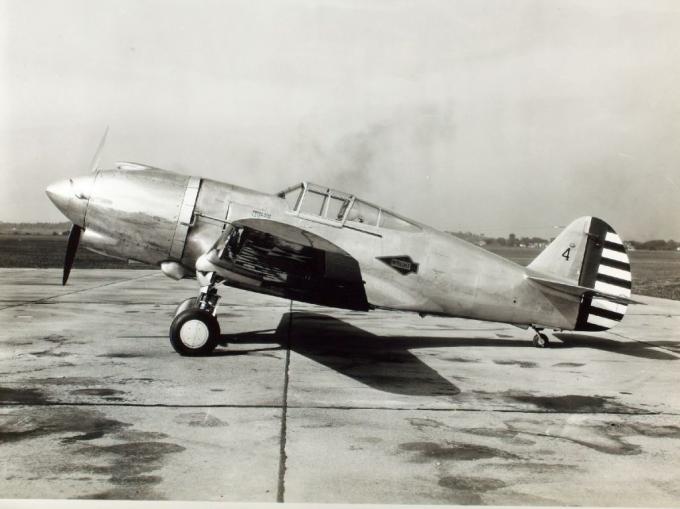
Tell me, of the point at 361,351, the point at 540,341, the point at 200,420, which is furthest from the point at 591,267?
the point at 200,420

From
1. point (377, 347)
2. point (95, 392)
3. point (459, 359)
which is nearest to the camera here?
point (95, 392)

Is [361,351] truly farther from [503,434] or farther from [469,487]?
[469,487]

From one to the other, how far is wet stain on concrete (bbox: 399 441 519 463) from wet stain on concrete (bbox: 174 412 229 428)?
1516mm

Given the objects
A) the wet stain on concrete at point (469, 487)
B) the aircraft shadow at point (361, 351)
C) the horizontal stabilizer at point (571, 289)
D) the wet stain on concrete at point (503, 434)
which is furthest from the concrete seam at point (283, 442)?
the horizontal stabilizer at point (571, 289)

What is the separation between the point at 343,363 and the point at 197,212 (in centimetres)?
266

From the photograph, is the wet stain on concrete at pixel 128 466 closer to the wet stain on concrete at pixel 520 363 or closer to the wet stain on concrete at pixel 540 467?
the wet stain on concrete at pixel 540 467

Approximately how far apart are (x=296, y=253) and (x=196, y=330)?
5.43ft

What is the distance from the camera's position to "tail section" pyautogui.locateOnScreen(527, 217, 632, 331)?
315 inches

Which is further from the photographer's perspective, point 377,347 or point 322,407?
point 377,347

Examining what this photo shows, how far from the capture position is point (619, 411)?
17.5ft

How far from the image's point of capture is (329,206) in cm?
715

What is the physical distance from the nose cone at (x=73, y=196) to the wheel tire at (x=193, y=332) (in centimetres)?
187

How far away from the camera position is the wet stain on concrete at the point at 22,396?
16.0 ft

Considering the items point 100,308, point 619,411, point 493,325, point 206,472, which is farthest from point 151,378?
point 493,325
